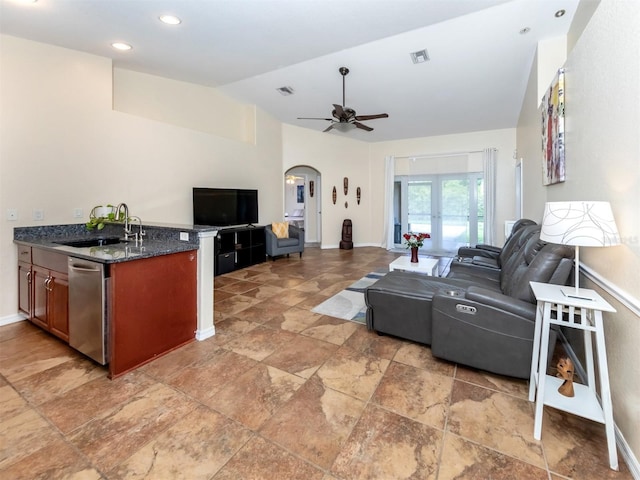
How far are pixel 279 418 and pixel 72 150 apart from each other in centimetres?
390

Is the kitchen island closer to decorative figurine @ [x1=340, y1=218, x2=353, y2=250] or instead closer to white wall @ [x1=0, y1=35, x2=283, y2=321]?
white wall @ [x1=0, y1=35, x2=283, y2=321]

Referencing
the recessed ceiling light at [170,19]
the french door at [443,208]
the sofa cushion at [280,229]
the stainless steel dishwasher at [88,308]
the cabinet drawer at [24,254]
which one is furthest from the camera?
the french door at [443,208]

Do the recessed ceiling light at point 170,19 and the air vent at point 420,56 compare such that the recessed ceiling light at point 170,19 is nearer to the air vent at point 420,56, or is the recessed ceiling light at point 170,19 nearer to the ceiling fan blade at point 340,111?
the ceiling fan blade at point 340,111

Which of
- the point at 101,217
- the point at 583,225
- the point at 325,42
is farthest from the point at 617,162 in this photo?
the point at 101,217

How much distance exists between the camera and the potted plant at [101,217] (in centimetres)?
343

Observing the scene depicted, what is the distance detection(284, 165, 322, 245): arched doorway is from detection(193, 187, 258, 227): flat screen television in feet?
8.86

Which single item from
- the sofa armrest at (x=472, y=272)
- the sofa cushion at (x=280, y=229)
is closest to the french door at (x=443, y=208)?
the sofa cushion at (x=280, y=229)

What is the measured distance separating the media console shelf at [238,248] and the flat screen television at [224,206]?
216mm

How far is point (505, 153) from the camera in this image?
6.96 meters

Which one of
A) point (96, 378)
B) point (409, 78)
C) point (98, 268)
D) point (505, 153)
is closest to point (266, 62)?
point (409, 78)

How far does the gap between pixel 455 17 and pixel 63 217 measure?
498 centimetres

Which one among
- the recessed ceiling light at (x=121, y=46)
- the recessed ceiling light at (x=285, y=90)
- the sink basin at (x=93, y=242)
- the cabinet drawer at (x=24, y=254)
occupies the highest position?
the recessed ceiling light at (x=285, y=90)

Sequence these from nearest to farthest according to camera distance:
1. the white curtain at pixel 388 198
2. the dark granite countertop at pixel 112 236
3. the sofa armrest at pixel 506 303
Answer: the sofa armrest at pixel 506 303, the dark granite countertop at pixel 112 236, the white curtain at pixel 388 198

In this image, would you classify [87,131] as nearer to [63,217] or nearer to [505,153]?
[63,217]
